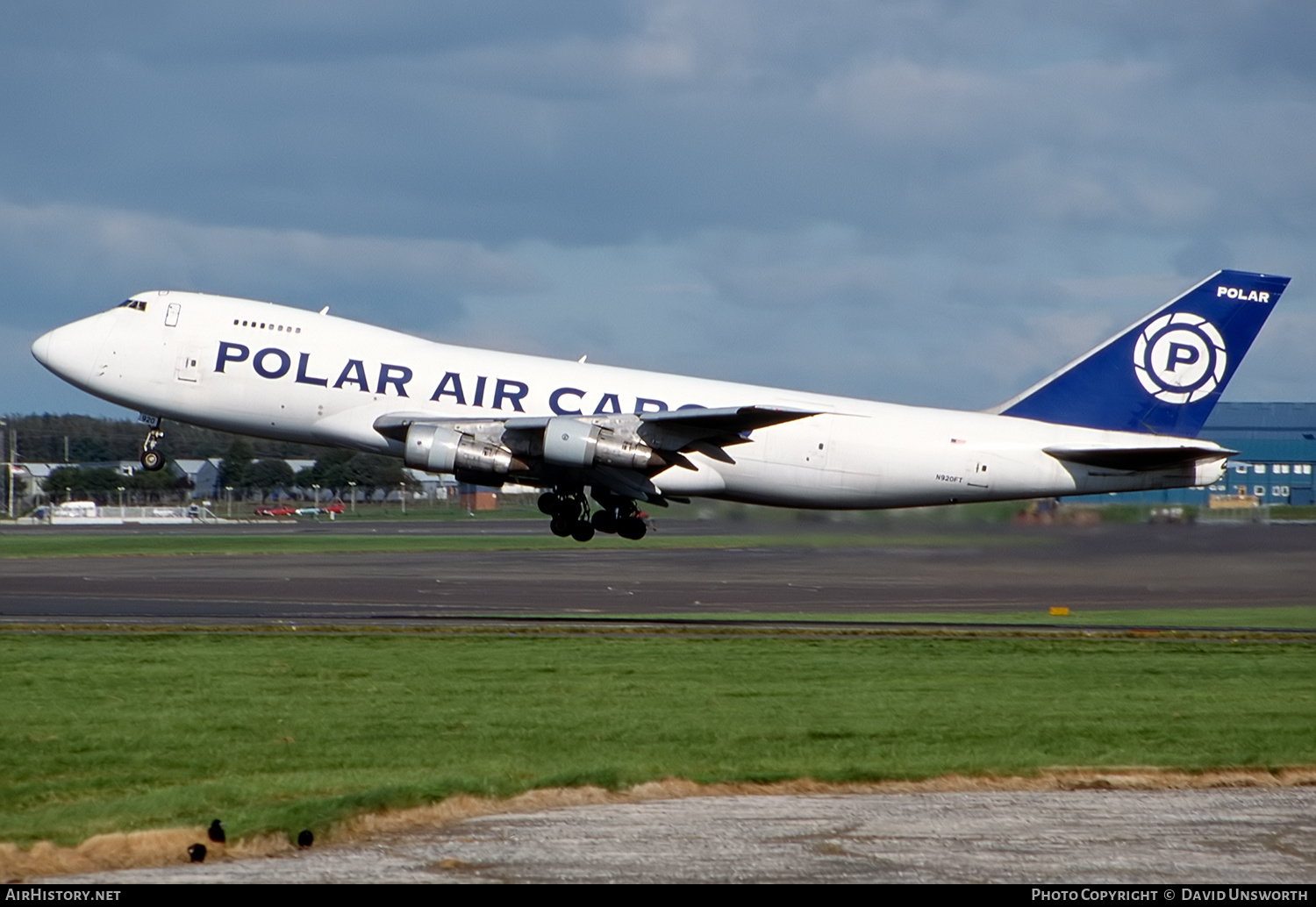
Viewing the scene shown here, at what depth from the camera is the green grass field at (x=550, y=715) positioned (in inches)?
704

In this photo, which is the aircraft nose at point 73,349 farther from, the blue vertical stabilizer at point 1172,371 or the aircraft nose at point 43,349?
the blue vertical stabilizer at point 1172,371

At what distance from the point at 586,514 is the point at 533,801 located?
21546mm

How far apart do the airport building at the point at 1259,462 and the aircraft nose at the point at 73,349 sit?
983 inches

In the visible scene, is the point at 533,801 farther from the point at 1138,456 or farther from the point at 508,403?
the point at 1138,456

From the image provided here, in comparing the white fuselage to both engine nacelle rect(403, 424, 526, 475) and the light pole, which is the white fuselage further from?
the light pole

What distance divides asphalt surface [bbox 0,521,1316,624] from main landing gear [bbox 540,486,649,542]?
99.2 inches

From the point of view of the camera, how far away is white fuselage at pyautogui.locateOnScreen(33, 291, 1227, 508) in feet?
120

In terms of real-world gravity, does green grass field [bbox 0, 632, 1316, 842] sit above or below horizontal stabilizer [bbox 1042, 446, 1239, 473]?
below

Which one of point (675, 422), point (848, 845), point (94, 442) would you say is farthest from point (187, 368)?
point (94, 442)

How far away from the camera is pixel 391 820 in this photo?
1544 cm

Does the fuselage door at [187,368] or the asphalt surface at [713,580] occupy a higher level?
the fuselage door at [187,368]

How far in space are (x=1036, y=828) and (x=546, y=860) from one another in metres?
4.99

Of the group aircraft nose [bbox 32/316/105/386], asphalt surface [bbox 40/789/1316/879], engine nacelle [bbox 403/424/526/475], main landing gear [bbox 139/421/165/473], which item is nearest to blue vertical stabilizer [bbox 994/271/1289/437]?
engine nacelle [bbox 403/424/526/475]

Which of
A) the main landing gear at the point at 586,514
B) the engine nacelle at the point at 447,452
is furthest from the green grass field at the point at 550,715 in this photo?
the main landing gear at the point at 586,514
